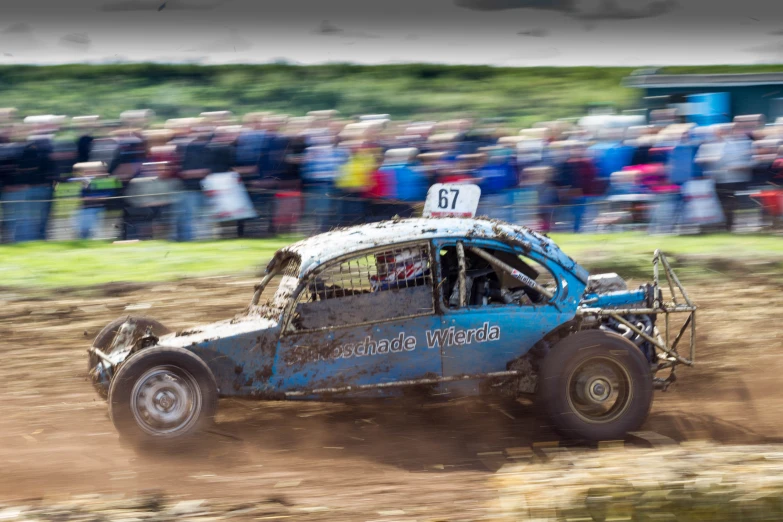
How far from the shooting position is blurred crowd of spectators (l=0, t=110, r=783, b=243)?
12.7m

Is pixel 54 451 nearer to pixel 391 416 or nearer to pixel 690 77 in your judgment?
pixel 391 416

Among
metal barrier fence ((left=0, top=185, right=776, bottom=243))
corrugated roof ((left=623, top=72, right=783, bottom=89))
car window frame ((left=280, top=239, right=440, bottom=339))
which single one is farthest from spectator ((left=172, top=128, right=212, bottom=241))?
corrugated roof ((left=623, top=72, right=783, bottom=89))

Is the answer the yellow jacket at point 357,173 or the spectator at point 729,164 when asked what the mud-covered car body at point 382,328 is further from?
the spectator at point 729,164

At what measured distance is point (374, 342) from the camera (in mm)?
6660

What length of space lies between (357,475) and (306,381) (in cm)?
79

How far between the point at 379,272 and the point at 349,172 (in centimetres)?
630

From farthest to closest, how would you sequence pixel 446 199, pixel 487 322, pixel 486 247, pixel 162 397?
pixel 446 199
pixel 486 247
pixel 487 322
pixel 162 397

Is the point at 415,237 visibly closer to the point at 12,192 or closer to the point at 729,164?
the point at 12,192

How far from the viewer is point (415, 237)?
22.5 feet

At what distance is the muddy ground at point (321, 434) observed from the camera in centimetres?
582

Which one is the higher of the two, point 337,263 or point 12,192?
point 12,192

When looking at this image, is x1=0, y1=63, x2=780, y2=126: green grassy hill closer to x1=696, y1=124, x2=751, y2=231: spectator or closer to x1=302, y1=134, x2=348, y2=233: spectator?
x1=696, y1=124, x2=751, y2=231: spectator

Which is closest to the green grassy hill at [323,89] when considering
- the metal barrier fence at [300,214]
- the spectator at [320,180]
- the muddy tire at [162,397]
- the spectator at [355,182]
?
the metal barrier fence at [300,214]

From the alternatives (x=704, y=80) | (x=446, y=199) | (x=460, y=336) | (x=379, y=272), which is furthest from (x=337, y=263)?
(x=704, y=80)
